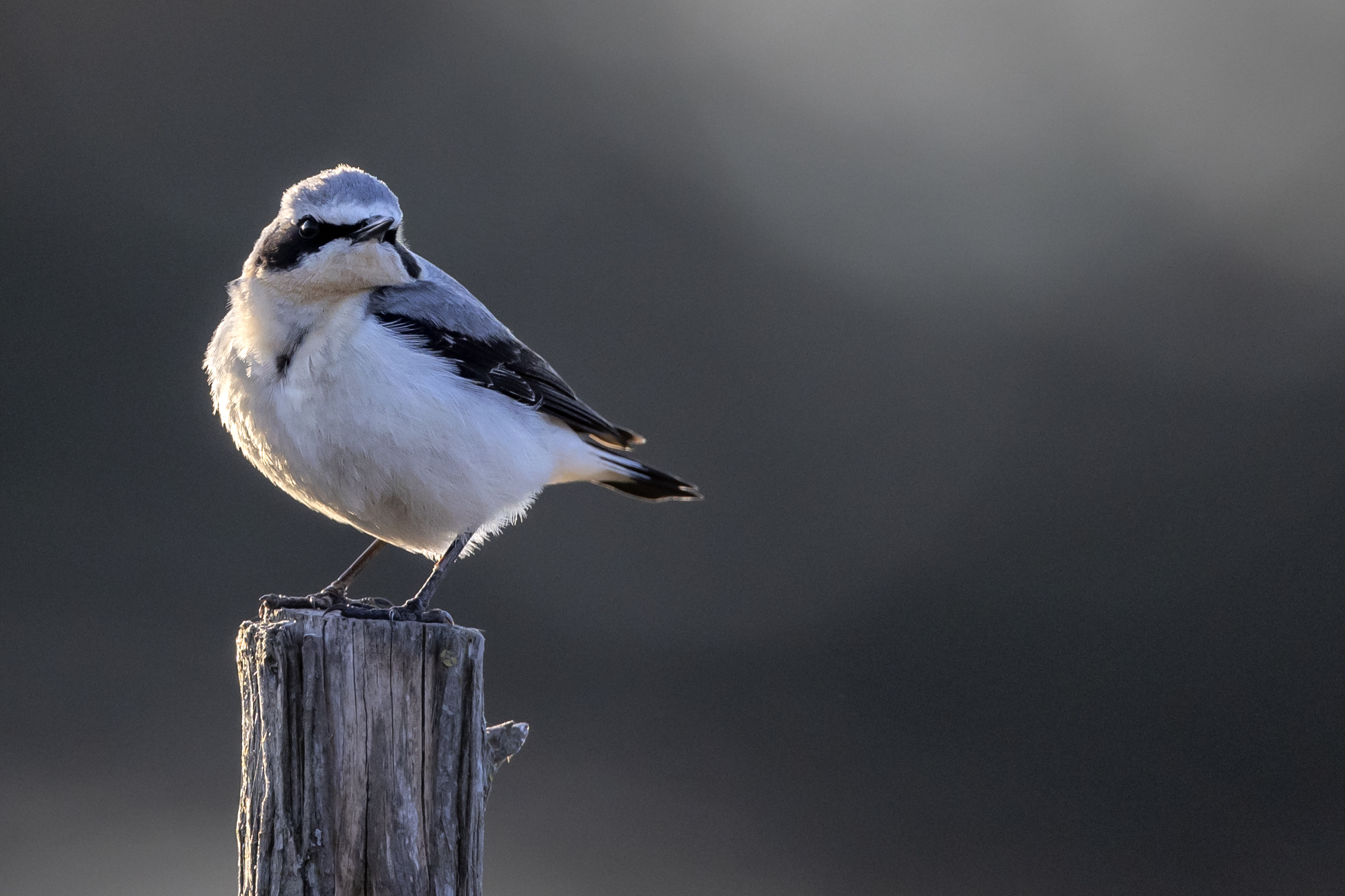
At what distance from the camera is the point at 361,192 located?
4254 mm

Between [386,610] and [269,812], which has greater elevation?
[386,610]

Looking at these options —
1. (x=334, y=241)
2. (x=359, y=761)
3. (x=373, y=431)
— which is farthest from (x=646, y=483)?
(x=359, y=761)

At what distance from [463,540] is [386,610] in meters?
0.87

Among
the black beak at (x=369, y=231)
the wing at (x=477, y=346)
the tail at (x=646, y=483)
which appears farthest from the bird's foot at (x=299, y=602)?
the tail at (x=646, y=483)

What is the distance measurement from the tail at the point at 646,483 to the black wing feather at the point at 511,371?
107mm

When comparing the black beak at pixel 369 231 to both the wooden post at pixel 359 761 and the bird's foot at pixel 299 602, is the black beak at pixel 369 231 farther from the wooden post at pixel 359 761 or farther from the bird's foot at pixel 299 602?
the wooden post at pixel 359 761

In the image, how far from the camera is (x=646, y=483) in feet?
17.7

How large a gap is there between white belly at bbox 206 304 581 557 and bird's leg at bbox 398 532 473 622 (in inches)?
2.2

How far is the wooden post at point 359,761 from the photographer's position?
3000mm

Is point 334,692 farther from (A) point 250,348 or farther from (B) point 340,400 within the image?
(A) point 250,348

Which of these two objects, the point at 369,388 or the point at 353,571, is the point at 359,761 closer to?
the point at 369,388

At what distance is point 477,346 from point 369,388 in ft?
2.18

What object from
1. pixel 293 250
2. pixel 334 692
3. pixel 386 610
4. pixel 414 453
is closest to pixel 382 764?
pixel 334 692

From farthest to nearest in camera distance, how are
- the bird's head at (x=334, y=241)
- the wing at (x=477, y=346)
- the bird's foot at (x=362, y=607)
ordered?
the wing at (x=477, y=346) → the bird's head at (x=334, y=241) → the bird's foot at (x=362, y=607)
